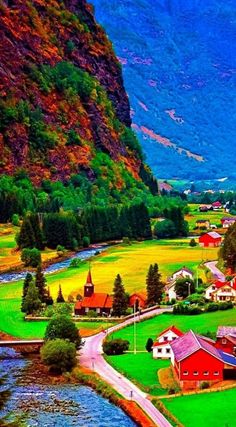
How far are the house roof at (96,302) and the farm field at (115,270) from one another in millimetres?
6062

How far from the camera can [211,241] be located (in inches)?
6545

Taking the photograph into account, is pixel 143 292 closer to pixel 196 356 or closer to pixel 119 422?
pixel 196 356

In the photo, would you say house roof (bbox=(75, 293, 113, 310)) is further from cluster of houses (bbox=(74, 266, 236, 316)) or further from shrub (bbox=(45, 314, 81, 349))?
shrub (bbox=(45, 314, 81, 349))

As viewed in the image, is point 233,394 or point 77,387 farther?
point 77,387

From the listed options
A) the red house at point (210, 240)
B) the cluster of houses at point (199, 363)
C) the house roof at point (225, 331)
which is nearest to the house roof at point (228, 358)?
the cluster of houses at point (199, 363)

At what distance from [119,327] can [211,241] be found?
80.6 m

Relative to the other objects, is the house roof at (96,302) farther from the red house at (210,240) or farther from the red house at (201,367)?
the red house at (210,240)

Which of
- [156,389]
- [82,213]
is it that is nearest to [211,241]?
[82,213]

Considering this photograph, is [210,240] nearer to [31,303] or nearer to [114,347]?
[31,303]

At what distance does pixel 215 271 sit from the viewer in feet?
396

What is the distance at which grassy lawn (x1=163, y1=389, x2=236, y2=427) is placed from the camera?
2210 inches

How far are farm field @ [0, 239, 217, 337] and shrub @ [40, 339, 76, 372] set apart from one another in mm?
12775

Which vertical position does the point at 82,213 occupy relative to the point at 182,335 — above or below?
above

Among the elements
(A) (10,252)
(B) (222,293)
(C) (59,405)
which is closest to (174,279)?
(B) (222,293)
